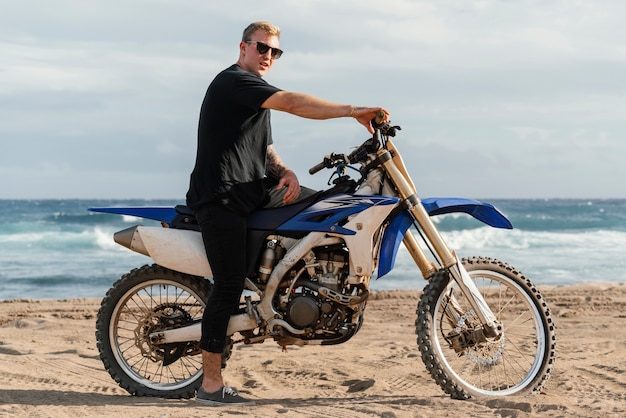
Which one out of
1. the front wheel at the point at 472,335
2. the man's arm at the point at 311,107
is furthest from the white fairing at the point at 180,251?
the front wheel at the point at 472,335

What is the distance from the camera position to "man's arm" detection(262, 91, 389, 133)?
4566mm

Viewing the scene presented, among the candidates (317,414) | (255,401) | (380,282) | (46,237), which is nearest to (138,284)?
Result: (255,401)

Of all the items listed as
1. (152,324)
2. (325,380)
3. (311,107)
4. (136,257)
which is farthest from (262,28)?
(136,257)

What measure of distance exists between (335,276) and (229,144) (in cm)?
100

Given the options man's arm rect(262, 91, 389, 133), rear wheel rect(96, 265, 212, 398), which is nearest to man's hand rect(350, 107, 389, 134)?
man's arm rect(262, 91, 389, 133)

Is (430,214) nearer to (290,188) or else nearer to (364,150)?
(364,150)

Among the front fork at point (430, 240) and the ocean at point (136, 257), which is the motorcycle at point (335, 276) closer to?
the front fork at point (430, 240)

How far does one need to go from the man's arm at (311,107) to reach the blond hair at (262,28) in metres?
0.47

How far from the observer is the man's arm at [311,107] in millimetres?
4566

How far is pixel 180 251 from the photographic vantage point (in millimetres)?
5008

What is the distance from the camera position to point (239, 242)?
15.7 feet

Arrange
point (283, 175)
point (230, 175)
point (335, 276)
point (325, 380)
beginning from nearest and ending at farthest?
point (230, 175)
point (335, 276)
point (283, 175)
point (325, 380)

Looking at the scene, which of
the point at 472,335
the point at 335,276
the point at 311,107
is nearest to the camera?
the point at 311,107

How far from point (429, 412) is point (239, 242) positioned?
1450 millimetres
